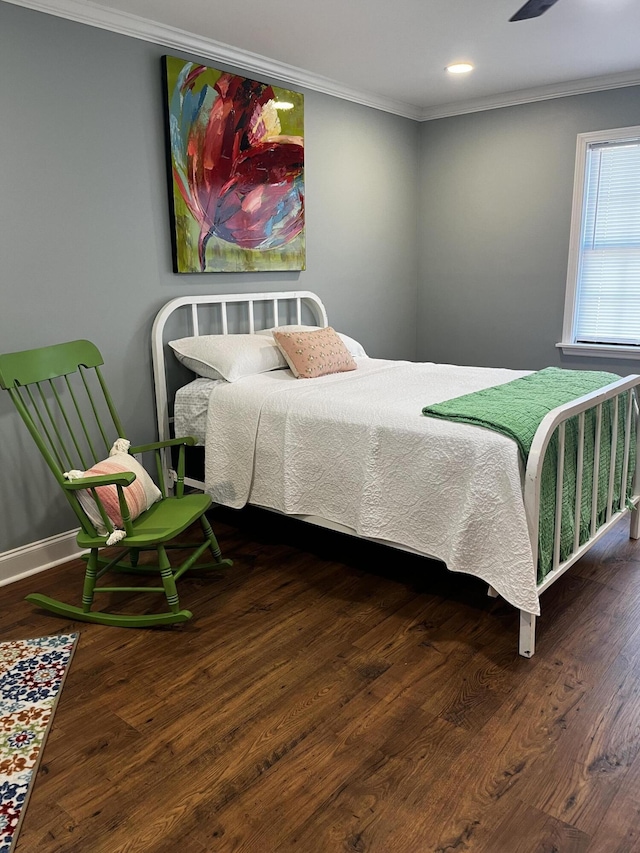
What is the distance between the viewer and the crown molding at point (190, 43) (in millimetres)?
2791

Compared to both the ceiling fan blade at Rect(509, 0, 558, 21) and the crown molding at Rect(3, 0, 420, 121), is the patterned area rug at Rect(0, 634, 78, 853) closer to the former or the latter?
the crown molding at Rect(3, 0, 420, 121)

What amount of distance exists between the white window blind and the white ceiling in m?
0.46

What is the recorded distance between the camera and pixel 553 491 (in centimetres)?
235

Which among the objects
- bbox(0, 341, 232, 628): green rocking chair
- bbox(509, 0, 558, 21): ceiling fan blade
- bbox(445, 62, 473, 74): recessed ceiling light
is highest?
bbox(445, 62, 473, 74): recessed ceiling light

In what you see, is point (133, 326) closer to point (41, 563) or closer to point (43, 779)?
point (41, 563)

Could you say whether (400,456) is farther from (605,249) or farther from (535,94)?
(535,94)

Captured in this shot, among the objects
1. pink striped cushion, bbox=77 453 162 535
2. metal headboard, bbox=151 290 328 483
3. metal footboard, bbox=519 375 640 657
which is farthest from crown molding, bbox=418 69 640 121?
pink striped cushion, bbox=77 453 162 535

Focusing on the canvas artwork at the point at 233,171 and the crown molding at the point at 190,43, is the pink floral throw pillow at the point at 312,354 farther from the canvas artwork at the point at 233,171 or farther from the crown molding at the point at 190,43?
the crown molding at the point at 190,43

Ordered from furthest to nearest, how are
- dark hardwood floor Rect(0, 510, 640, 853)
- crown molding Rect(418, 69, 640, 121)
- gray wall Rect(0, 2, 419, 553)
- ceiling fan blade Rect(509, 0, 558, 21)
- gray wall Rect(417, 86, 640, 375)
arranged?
gray wall Rect(417, 86, 640, 375)
crown molding Rect(418, 69, 640, 121)
gray wall Rect(0, 2, 419, 553)
ceiling fan blade Rect(509, 0, 558, 21)
dark hardwood floor Rect(0, 510, 640, 853)

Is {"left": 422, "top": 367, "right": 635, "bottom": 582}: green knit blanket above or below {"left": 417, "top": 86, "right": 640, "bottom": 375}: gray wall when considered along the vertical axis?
below

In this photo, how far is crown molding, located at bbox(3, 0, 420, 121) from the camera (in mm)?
2791

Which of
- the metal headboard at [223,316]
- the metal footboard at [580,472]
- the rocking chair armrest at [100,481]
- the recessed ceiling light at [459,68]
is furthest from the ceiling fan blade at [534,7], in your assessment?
the rocking chair armrest at [100,481]

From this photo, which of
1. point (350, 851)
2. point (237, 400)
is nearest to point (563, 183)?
point (237, 400)

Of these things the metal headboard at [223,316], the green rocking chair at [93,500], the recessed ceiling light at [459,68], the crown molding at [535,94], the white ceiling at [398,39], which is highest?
the white ceiling at [398,39]
